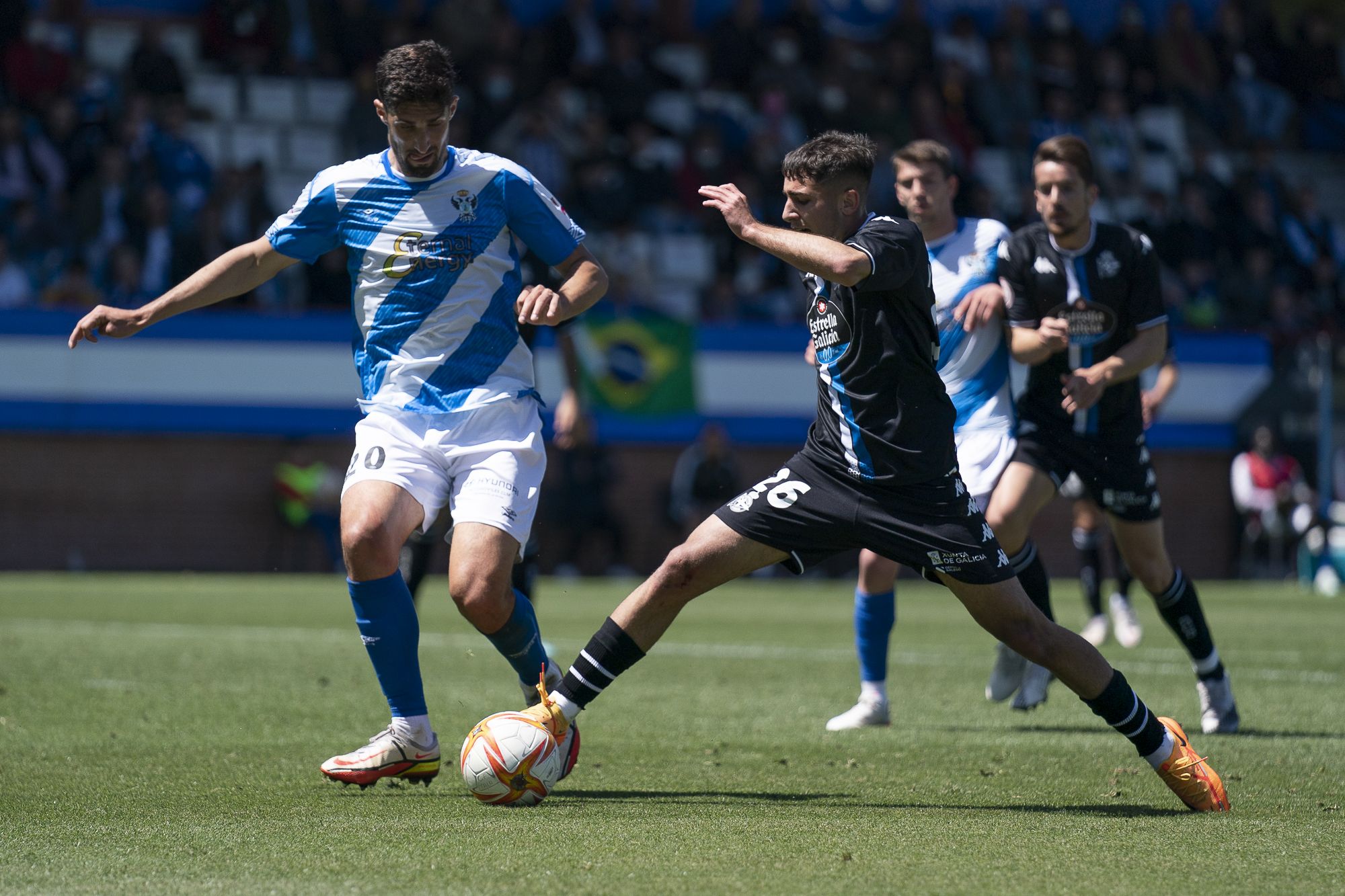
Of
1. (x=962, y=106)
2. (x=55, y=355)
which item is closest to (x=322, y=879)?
(x=55, y=355)

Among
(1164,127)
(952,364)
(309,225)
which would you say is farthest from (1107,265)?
(1164,127)

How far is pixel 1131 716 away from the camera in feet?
16.5

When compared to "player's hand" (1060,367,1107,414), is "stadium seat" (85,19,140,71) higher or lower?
higher

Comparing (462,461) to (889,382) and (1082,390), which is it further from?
(1082,390)

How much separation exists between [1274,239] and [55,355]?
16437mm

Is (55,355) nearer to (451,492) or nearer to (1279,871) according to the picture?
(451,492)

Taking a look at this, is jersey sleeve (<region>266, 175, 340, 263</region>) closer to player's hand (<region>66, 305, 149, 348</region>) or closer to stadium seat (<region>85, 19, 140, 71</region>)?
player's hand (<region>66, 305, 149, 348</region>)

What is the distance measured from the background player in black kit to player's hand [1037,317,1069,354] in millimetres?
231

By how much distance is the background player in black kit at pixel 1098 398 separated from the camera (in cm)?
709

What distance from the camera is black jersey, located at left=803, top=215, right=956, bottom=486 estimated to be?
201 inches

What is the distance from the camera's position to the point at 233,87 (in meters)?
21.9

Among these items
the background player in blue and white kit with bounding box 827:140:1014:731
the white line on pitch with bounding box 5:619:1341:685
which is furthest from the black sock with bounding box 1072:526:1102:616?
the background player in blue and white kit with bounding box 827:140:1014:731

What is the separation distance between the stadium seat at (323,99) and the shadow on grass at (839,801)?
17854 millimetres

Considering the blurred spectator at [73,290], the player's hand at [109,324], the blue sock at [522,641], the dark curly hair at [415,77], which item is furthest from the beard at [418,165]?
the blurred spectator at [73,290]
